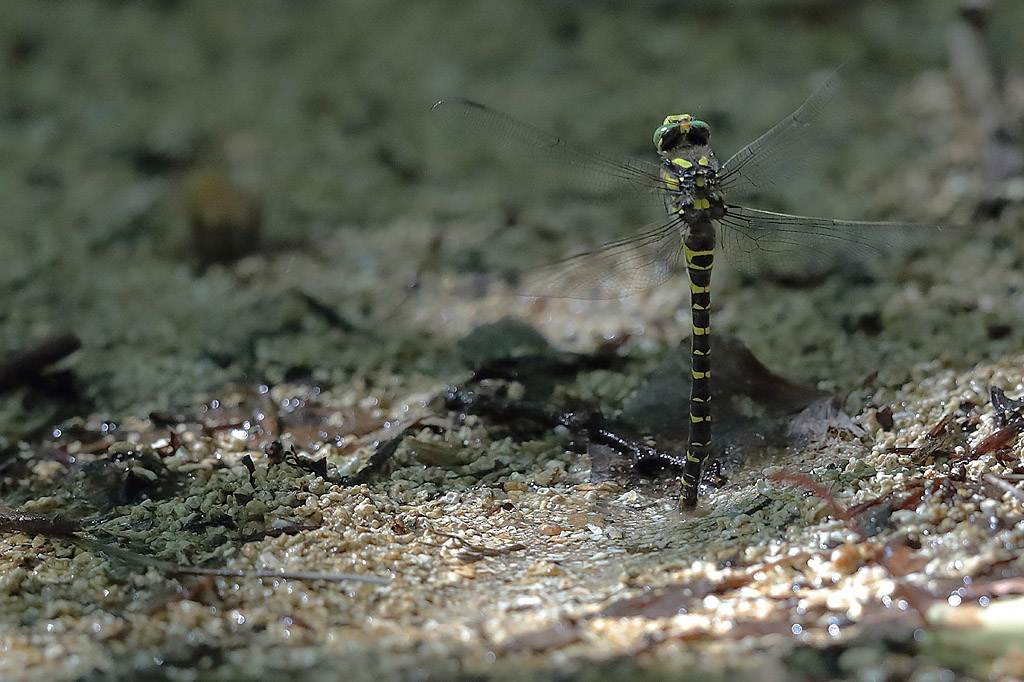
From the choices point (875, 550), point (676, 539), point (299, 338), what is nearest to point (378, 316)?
point (299, 338)

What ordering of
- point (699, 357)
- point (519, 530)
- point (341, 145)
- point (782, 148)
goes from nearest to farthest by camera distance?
point (519, 530) → point (699, 357) → point (782, 148) → point (341, 145)

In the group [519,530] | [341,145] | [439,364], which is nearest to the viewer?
[519,530]

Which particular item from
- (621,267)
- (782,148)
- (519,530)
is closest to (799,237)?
(782,148)

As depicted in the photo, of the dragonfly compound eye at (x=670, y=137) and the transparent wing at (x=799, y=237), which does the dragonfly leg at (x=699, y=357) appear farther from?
the dragonfly compound eye at (x=670, y=137)

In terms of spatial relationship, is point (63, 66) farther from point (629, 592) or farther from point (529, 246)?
point (629, 592)

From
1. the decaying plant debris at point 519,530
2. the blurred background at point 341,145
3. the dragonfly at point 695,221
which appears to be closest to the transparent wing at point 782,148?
the dragonfly at point 695,221

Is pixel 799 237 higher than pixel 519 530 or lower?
higher

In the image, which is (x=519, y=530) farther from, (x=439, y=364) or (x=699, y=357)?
(x=439, y=364)

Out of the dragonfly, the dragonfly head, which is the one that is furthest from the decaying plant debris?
the dragonfly head
